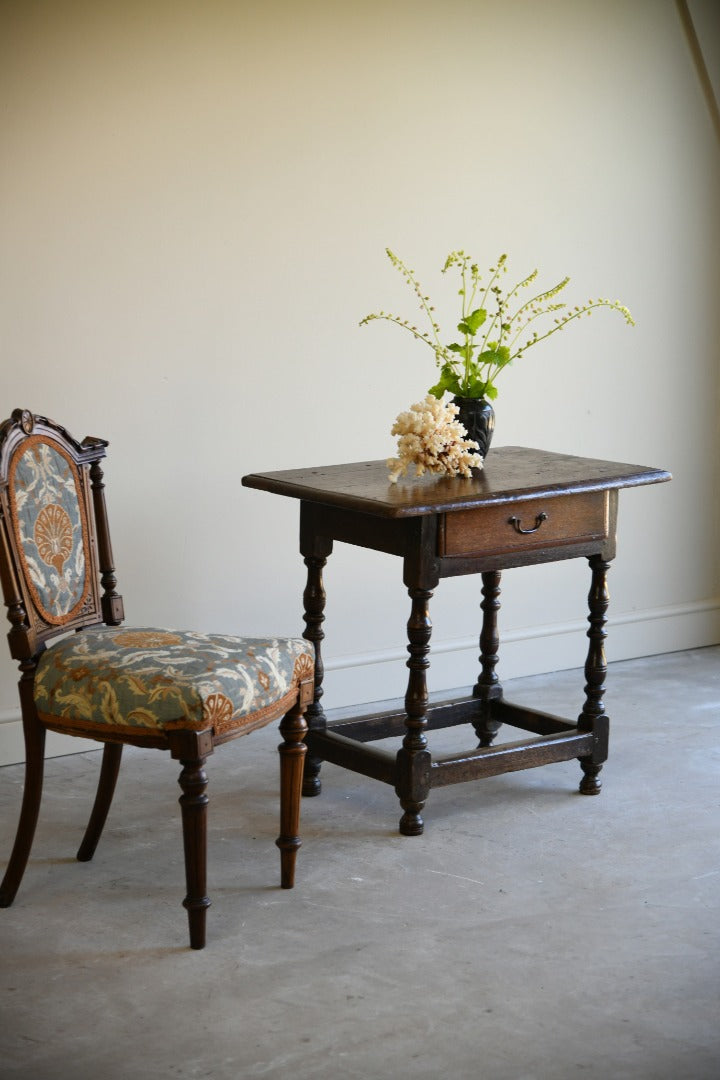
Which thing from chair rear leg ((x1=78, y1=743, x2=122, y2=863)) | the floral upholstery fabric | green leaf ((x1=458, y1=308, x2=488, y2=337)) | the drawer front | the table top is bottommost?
chair rear leg ((x1=78, y1=743, x2=122, y2=863))

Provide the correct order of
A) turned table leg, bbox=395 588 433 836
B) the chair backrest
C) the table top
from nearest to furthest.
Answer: the chair backrest, the table top, turned table leg, bbox=395 588 433 836

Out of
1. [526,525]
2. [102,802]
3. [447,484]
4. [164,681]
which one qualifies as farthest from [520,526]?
[102,802]

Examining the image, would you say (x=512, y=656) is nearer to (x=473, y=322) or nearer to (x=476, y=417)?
(x=476, y=417)

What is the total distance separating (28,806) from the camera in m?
2.63

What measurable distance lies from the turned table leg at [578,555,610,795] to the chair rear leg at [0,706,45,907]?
1348mm

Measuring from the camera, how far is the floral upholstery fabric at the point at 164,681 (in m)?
2.40

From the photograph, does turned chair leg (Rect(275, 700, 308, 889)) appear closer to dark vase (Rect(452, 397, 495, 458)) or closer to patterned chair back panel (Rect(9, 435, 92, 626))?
patterned chair back panel (Rect(9, 435, 92, 626))

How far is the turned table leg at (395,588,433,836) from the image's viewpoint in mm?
2938

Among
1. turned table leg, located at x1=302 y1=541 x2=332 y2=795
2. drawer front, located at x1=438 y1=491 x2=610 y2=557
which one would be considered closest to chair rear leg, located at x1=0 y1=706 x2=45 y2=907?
turned table leg, located at x1=302 y1=541 x2=332 y2=795

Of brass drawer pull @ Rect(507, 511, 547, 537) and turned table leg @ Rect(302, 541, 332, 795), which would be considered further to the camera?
turned table leg @ Rect(302, 541, 332, 795)

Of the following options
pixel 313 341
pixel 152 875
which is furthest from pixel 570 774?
pixel 313 341

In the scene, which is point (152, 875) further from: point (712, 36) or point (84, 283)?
point (712, 36)

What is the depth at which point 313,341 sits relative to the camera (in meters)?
3.81

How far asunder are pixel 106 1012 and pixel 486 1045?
2.12ft
